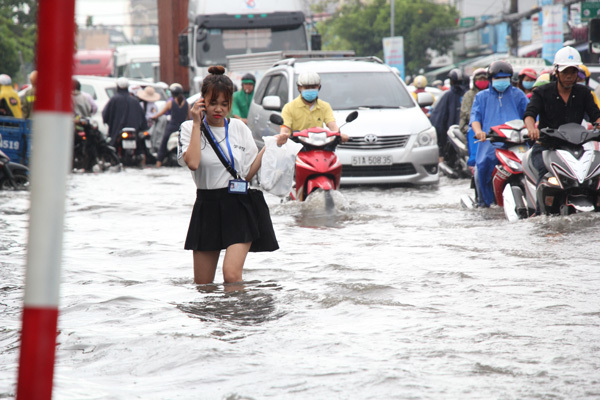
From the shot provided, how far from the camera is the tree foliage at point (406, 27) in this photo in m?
63.8

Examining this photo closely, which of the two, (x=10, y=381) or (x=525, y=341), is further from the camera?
(x=525, y=341)

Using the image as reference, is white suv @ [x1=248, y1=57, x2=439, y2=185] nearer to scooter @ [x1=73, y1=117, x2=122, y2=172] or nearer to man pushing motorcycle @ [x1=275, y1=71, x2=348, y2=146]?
man pushing motorcycle @ [x1=275, y1=71, x2=348, y2=146]

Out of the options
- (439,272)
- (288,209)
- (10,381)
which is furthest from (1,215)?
(10,381)

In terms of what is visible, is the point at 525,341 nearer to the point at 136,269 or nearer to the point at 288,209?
the point at 136,269

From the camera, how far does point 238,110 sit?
18.6 meters

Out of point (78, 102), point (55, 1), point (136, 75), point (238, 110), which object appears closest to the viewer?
point (55, 1)

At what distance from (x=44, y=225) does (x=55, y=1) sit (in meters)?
0.41

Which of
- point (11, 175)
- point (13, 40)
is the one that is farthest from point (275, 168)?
point (13, 40)

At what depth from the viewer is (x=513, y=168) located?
10.4m

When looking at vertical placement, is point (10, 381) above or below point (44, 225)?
below

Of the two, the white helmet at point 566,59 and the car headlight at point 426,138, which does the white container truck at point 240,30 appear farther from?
the white helmet at point 566,59

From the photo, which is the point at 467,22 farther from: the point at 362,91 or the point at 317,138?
the point at 317,138

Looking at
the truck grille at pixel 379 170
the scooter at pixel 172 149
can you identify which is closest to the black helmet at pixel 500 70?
the truck grille at pixel 379 170

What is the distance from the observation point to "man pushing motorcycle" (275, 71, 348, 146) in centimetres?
1191
